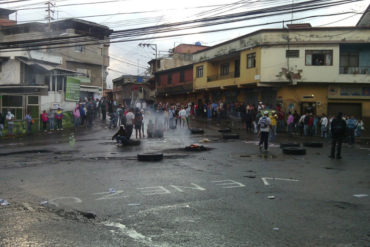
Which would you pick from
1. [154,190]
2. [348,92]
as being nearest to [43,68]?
[154,190]

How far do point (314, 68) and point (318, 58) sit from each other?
3.37 ft

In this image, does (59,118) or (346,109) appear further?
(346,109)

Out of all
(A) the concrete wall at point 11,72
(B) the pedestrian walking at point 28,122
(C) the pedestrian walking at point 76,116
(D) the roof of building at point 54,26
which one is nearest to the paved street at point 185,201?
(B) the pedestrian walking at point 28,122

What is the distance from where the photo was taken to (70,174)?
1023cm

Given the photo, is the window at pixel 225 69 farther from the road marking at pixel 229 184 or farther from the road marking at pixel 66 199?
the road marking at pixel 66 199

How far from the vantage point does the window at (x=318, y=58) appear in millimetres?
31359

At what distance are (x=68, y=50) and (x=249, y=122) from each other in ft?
98.1

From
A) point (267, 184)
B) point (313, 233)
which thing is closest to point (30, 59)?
point (267, 184)

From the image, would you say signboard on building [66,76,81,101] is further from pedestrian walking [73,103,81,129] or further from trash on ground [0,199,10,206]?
trash on ground [0,199,10,206]

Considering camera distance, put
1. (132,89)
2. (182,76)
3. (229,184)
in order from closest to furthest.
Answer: (229,184) → (182,76) → (132,89)

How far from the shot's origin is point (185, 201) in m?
7.22

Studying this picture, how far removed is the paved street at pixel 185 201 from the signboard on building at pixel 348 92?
19770 millimetres

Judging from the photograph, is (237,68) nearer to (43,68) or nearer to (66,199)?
(43,68)

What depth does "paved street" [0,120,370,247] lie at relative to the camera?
5.19 metres
